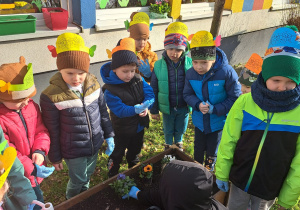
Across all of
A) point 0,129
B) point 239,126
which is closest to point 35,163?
point 0,129

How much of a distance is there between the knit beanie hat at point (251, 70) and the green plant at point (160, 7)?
10.9 ft

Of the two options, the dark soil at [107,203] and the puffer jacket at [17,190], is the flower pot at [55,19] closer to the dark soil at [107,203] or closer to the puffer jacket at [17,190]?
the puffer jacket at [17,190]

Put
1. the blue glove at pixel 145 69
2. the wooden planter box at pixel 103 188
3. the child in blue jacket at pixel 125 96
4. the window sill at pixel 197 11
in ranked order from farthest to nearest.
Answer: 1. the window sill at pixel 197 11
2. the blue glove at pixel 145 69
3. the child in blue jacket at pixel 125 96
4. the wooden planter box at pixel 103 188

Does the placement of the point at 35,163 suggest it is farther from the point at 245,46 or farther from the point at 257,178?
the point at 245,46

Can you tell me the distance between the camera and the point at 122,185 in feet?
8.00

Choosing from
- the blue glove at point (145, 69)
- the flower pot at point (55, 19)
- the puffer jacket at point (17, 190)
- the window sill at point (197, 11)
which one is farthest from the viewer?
the window sill at point (197, 11)

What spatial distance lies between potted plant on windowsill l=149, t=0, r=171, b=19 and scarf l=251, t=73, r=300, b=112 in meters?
4.25

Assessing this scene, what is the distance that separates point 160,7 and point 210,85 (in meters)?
3.56

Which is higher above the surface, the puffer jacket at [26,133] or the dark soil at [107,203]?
the puffer jacket at [26,133]

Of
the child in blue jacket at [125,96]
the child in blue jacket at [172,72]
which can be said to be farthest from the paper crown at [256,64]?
the child in blue jacket at [125,96]

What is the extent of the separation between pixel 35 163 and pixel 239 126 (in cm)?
178

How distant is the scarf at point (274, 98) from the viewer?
5.74ft

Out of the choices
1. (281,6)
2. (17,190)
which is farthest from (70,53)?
(281,6)

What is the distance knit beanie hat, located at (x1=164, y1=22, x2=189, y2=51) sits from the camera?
9.95 ft
